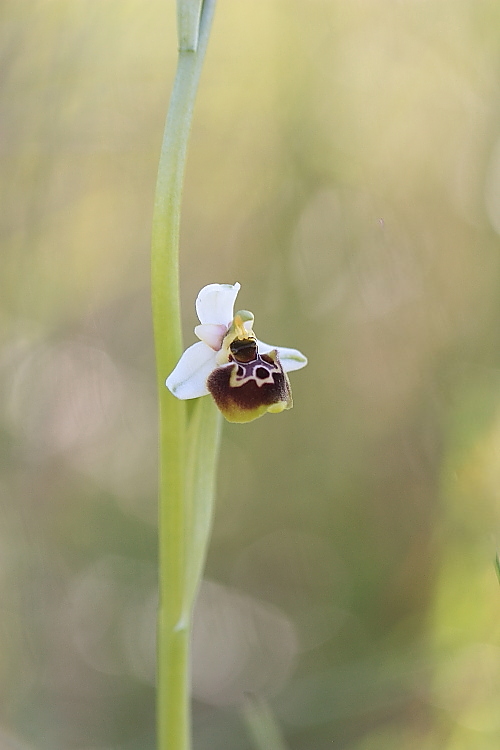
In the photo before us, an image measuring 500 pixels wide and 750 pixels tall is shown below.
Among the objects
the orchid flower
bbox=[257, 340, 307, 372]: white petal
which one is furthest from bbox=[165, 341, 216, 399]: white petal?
bbox=[257, 340, 307, 372]: white petal

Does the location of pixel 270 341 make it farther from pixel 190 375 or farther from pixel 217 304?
pixel 190 375

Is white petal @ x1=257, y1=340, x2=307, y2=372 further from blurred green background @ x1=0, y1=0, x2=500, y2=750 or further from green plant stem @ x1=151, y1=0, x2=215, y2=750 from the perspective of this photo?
blurred green background @ x1=0, y1=0, x2=500, y2=750

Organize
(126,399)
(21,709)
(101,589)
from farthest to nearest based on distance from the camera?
(126,399), (101,589), (21,709)

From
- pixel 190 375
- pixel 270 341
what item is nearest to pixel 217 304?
pixel 190 375

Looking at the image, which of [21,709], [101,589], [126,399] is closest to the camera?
[21,709]

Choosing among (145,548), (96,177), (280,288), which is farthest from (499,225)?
(145,548)

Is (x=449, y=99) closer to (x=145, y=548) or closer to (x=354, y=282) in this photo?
(x=354, y=282)
